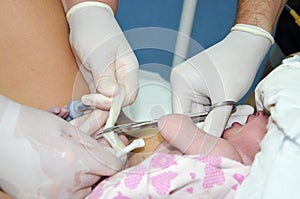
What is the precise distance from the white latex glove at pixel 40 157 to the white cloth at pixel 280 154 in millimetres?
237

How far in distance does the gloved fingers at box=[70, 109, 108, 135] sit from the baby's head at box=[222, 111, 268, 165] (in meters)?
0.24

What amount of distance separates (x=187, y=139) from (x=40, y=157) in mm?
254

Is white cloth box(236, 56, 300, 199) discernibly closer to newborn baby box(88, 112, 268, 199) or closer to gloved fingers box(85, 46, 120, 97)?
newborn baby box(88, 112, 268, 199)

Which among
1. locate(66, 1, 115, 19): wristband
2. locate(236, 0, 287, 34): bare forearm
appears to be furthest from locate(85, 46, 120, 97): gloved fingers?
locate(236, 0, 287, 34): bare forearm

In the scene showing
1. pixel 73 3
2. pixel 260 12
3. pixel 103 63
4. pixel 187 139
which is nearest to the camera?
pixel 187 139

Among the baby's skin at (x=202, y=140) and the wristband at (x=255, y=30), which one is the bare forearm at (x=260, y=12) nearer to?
the wristband at (x=255, y=30)

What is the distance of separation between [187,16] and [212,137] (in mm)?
674

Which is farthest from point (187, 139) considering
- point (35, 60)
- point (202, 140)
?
point (35, 60)

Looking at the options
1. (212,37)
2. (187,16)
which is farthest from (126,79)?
(212,37)

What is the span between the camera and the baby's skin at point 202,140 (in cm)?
70

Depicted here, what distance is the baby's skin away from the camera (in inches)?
27.5

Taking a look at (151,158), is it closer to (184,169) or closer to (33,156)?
(184,169)

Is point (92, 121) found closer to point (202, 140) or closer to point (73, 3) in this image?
point (202, 140)

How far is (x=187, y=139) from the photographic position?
701 millimetres
